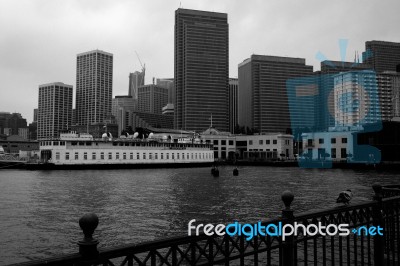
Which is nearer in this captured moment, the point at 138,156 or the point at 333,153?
the point at 138,156

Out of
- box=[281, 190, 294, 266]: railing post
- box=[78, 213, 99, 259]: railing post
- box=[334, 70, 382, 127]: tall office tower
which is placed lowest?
box=[281, 190, 294, 266]: railing post

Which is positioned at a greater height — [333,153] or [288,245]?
[288,245]

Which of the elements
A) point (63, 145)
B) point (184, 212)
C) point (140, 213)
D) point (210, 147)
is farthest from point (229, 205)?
point (210, 147)

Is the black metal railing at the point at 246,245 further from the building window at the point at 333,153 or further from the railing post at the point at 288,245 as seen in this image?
the building window at the point at 333,153

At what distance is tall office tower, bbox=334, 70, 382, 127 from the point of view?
548 ft

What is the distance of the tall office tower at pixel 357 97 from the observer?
6575 inches

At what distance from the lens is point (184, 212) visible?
26.5 m

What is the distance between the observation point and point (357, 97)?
554 ft

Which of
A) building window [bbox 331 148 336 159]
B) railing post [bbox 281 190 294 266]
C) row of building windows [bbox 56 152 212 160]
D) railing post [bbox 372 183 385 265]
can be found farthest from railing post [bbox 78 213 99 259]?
building window [bbox 331 148 336 159]

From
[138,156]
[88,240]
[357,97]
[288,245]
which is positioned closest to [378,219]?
[288,245]

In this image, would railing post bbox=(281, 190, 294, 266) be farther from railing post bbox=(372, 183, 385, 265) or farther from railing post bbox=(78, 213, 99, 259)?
railing post bbox=(78, 213, 99, 259)

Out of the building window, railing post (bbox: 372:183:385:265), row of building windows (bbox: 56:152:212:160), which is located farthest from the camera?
the building window

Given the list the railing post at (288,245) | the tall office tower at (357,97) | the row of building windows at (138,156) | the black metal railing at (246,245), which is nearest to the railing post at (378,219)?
the black metal railing at (246,245)

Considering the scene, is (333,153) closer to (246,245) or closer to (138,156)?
(138,156)
